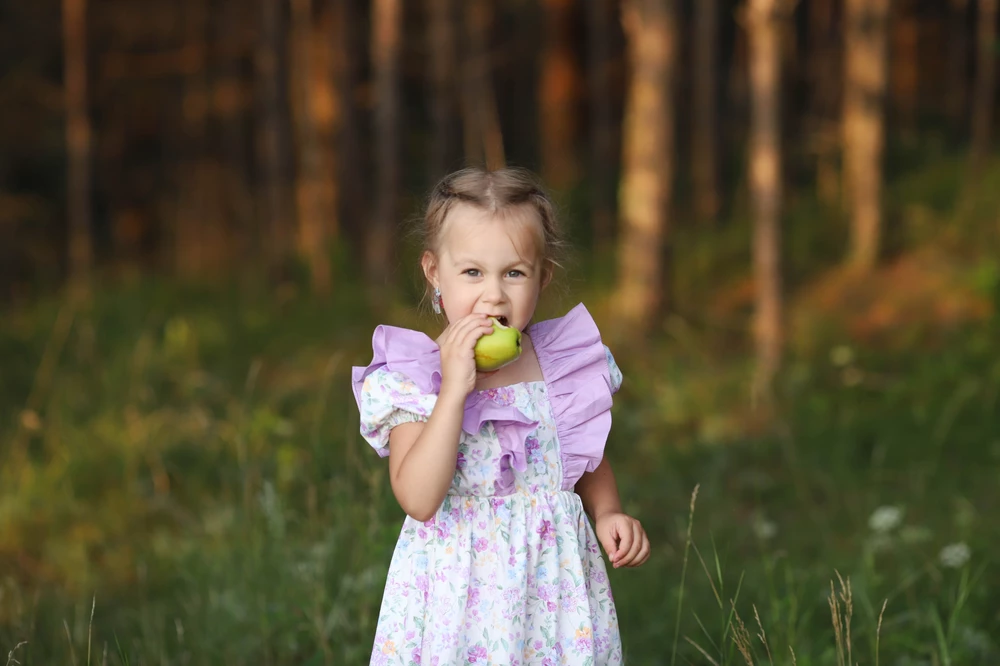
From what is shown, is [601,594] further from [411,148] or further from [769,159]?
[411,148]

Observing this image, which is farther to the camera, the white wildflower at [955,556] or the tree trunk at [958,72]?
the tree trunk at [958,72]

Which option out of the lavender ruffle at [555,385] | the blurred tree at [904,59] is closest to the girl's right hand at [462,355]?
the lavender ruffle at [555,385]

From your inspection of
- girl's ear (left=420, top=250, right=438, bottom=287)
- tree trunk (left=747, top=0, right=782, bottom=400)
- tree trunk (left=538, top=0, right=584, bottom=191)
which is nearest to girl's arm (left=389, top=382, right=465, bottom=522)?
girl's ear (left=420, top=250, right=438, bottom=287)

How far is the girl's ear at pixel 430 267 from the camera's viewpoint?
2238 millimetres

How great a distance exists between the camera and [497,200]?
2.13 meters

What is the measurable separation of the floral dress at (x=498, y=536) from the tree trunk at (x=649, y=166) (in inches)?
221

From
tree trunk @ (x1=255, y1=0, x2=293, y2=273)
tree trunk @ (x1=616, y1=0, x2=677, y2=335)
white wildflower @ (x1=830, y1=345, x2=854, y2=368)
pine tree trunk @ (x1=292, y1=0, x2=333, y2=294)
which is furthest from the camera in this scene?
tree trunk @ (x1=255, y1=0, x2=293, y2=273)

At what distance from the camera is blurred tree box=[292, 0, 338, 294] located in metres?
10.9

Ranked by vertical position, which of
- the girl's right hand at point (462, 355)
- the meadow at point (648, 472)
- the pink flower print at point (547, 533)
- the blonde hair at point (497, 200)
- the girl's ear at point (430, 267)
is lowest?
the meadow at point (648, 472)

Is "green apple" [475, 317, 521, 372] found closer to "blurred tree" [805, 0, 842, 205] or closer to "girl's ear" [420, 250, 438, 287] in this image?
"girl's ear" [420, 250, 438, 287]

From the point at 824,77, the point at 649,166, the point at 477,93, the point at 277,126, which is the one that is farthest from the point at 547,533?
the point at 824,77

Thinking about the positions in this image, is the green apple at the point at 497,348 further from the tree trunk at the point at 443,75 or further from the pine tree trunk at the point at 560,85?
the pine tree trunk at the point at 560,85

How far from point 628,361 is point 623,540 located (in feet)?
16.8

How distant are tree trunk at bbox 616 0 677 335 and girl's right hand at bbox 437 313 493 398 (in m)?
5.79
